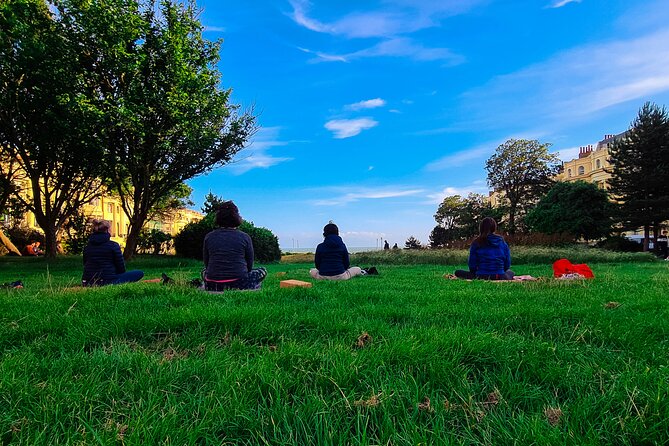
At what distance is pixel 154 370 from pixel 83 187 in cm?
2259

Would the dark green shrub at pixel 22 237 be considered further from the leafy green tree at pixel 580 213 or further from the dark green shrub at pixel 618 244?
the dark green shrub at pixel 618 244

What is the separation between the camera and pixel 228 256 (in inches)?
222

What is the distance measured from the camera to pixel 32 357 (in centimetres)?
246

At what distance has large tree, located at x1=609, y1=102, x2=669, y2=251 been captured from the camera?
3475 centimetres

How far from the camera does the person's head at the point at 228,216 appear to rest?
580cm

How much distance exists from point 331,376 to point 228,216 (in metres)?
4.09

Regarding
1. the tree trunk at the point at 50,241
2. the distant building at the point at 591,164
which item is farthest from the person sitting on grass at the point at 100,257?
the distant building at the point at 591,164

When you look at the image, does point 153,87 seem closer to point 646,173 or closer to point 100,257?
point 100,257

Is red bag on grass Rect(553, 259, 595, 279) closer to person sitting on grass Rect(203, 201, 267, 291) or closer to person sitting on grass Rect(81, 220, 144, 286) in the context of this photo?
person sitting on grass Rect(203, 201, 267, 291)

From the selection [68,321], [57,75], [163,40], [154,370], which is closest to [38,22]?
[57,75]

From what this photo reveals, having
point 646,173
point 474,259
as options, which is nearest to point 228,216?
point 474,259

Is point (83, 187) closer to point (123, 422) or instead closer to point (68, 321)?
point (68, 321)

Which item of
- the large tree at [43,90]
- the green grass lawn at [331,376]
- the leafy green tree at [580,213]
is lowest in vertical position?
the green grass lawn at [331,376]

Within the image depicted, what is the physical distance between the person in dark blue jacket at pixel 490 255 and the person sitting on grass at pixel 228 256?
4575mm
